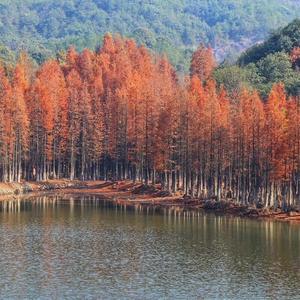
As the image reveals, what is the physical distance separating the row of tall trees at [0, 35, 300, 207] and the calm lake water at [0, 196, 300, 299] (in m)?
12.1

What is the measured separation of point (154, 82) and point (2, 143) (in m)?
36.0

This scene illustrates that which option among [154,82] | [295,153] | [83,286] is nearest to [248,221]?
[295,153]

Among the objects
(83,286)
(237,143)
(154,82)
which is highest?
(154,82)

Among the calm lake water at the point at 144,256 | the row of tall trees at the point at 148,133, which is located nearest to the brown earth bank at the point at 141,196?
the row of tall trees at the point at 148,133

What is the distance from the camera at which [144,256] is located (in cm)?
6034

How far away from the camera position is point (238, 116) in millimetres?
97000

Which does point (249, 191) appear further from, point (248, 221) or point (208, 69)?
point (208, 69)

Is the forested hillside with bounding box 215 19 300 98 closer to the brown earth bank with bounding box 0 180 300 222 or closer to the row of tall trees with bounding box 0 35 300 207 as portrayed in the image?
the row of tall trees with bounding box 0 35 300 207

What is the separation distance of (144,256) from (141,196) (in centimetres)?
4938

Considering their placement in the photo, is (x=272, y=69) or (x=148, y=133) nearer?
(x=148, y=133)

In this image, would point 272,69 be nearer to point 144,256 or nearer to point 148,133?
point 148,133

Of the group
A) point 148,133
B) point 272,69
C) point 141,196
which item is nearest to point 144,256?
point 141,196

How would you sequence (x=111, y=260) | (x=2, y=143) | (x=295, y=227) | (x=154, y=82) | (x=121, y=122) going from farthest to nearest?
1. (x=154, y=82)
2. (x=121, y=122)
3. (x=2, y=143)
4. (x=295, y=227)
5. (x=111, y=260)

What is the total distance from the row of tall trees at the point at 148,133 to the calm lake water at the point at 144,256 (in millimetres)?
12150
